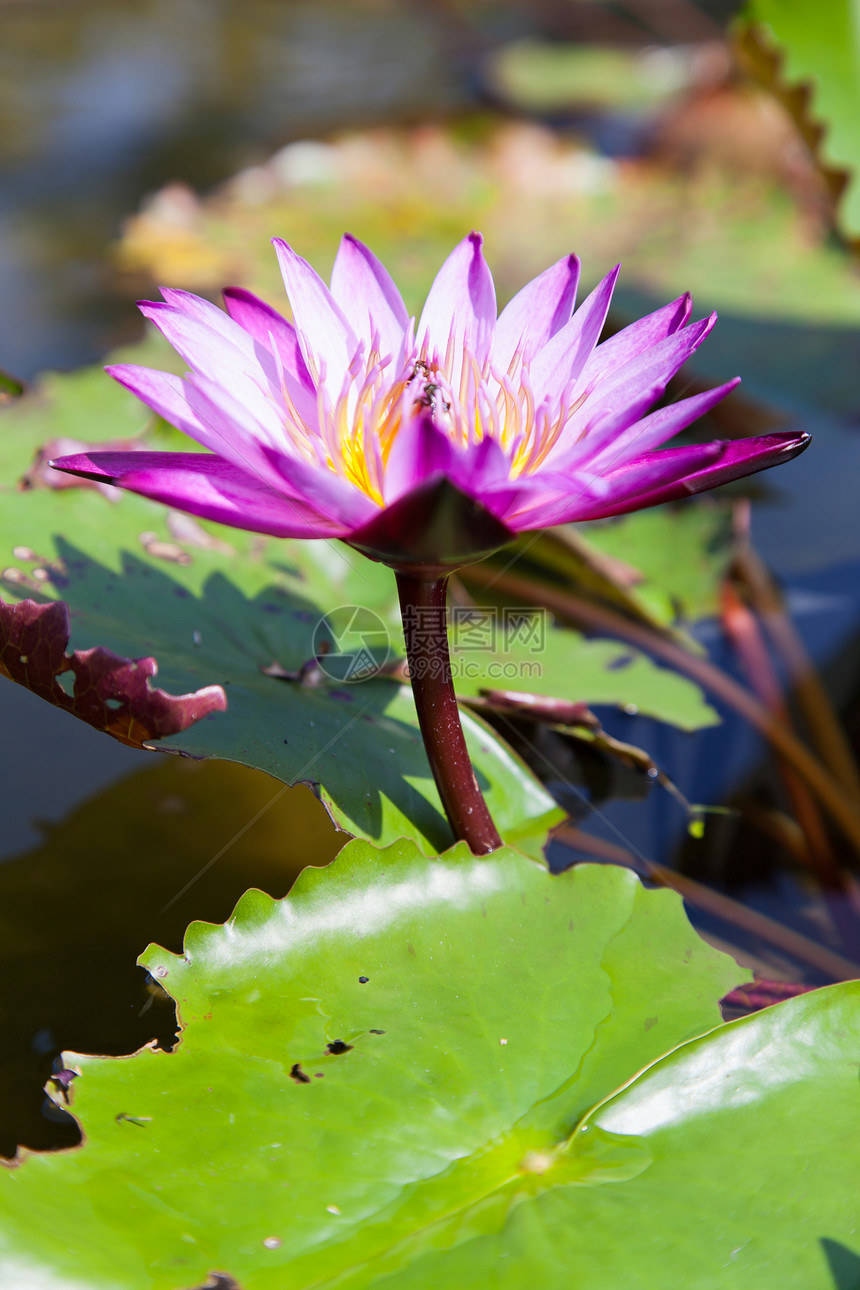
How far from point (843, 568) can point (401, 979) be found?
134 centimetres

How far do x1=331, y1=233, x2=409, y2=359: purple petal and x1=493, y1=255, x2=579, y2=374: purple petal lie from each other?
0.10 m

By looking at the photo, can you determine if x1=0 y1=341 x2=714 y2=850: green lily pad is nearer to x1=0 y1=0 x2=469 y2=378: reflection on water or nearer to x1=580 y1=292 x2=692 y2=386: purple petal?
x1=580 y1=292 x2=692 y2=386: purple petal

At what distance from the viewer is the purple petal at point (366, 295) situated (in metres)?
0.87

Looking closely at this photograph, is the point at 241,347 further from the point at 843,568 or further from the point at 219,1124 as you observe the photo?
the point at 843,568

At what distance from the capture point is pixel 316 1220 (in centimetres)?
64

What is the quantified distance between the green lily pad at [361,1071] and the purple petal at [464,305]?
477mm

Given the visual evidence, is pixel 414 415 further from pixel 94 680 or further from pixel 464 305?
pixel 94 680

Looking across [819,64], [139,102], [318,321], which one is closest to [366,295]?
[318,321]

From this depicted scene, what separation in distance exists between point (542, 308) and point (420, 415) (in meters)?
0.23

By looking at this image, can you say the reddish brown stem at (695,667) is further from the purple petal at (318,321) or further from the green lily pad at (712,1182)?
the purple petal at (318,321)

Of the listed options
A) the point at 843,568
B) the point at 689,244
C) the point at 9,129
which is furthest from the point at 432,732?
the point at 9,129

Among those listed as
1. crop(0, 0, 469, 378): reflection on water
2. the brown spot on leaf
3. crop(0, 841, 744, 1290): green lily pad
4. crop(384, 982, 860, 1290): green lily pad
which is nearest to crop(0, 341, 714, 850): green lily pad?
the brown spot on leaf

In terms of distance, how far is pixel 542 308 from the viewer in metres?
0.86

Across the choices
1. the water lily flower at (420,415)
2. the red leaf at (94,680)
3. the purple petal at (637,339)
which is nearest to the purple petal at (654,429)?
the water lily flower at (420,415)
